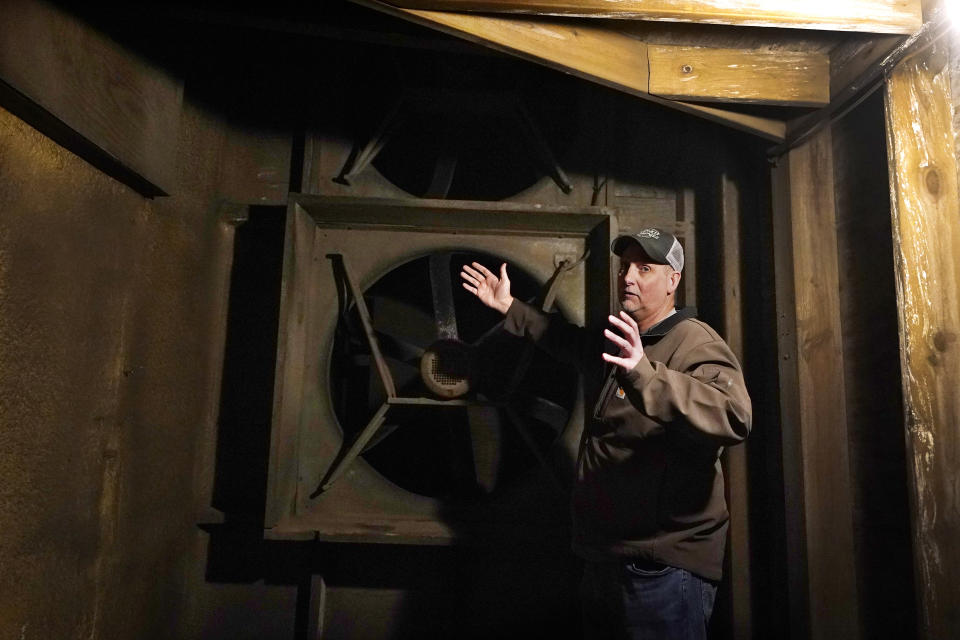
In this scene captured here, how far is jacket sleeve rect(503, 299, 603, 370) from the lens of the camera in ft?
8.41

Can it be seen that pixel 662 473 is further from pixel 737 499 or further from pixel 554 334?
pixel 737 499

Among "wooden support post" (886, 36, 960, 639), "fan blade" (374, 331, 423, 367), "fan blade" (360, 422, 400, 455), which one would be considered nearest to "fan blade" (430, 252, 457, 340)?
"fan blade" (374, 331, 423, 367)

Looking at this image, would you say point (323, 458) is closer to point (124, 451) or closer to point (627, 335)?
point (124, 451)

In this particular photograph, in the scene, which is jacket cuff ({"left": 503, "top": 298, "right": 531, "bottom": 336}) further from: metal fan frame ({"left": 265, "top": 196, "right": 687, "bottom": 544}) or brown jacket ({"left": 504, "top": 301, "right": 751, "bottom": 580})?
brown jacket ({"left": 504, "top": 301, "right": 751, "bottom": 580})

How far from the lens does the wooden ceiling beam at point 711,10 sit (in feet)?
6.81

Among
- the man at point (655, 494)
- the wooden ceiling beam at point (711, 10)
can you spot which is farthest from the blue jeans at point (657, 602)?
the wooden ceiling beam at point (711, 10)

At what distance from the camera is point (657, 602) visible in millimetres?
2006

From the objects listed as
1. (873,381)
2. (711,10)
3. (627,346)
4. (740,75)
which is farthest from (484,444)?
(711,10)

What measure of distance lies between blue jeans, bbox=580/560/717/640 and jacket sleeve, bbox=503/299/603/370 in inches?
34.4

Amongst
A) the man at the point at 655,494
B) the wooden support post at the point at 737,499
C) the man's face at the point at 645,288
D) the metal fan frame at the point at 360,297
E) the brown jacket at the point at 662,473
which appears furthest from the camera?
the metal fan frame at the point at 360,297

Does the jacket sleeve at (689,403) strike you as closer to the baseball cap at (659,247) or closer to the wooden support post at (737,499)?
the baseball cap at (659,247)

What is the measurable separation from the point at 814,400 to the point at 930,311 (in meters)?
0.60

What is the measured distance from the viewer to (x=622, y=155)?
3301 millimetres

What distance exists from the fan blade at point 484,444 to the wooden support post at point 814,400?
57.5 inches
